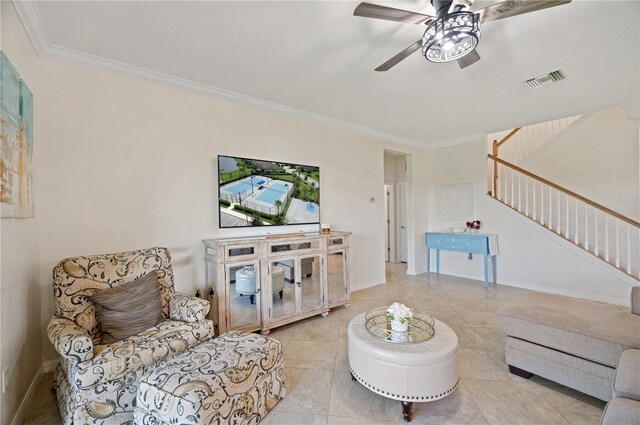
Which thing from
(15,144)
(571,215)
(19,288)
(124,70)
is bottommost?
(19,288)

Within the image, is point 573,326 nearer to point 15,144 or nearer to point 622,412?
point 622,412

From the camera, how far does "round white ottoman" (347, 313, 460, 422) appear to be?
1576 millimetres

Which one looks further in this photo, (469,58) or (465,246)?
(465,246)

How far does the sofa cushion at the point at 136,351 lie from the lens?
4.74 ft

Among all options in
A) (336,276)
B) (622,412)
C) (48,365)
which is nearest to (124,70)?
(48,365)

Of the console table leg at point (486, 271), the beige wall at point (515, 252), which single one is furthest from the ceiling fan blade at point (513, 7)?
the console table leg at point (486, 271)

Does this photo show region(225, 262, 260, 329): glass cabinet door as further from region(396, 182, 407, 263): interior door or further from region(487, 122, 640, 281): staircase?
region(396, 182, 407, 263): interior door

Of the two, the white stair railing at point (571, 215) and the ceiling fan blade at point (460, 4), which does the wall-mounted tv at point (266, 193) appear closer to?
the ceiling fan blade at point (460, 4)

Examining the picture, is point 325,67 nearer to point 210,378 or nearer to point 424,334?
point 424,334

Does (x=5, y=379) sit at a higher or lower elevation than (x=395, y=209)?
lower

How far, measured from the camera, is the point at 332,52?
218 cm

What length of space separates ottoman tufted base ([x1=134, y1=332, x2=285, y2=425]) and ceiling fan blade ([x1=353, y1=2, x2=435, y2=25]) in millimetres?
2137

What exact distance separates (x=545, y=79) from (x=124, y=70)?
160 inches

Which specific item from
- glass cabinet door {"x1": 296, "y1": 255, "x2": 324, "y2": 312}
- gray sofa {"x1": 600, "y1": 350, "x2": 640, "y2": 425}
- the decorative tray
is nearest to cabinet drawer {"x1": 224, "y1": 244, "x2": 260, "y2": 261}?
glass cabinet door {"x1": 296, "y1": 255, "x2": 324, "y2": 312}
